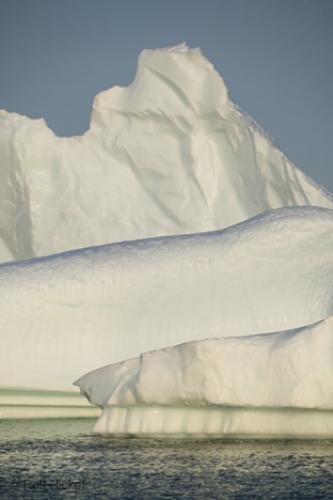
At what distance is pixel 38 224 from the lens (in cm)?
1667

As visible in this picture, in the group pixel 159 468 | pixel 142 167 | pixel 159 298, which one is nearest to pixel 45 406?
pixel 159 298

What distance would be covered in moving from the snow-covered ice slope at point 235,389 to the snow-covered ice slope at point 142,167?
7015 mm

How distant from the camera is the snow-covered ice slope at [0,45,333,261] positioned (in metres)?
16.4

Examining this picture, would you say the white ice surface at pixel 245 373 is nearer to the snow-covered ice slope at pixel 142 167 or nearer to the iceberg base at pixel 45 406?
the iceberg base at pixel 45 406

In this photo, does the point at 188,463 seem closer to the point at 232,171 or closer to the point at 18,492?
the point at 18,492

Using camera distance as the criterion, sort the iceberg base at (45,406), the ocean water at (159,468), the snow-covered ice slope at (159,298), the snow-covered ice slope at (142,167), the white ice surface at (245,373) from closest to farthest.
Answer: the ocean water at (159,468), the white ice surface at (245,373), the iceberg base at (45,406), the snow-covered ice slope at (159,298), the snow-covered ice slope at (142,167)

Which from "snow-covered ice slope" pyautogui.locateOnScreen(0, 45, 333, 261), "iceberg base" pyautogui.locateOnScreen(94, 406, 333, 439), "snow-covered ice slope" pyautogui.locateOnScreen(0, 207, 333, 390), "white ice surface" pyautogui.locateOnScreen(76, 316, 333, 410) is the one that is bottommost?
"iceberg base" pyautogui.locateOnScreen(94, 406, 333, 439)

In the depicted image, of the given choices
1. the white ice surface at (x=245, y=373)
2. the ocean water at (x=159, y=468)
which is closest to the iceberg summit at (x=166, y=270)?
the white ice surface at (x=245, y=373)

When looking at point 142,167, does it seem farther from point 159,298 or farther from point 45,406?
point 45,406

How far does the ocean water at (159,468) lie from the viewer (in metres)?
7.45

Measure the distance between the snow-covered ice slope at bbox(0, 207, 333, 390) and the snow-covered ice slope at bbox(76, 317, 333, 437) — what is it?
5.66ft

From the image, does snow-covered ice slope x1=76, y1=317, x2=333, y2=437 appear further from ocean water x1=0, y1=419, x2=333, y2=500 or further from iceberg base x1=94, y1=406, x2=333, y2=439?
ocean water x1=0, y1=419, x2=333, y2=500

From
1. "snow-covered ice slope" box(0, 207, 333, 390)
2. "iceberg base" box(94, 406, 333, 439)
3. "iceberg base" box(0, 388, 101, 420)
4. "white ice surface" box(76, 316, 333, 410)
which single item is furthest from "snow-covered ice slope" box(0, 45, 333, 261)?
"white ice surface" box(76, 316, 333, 410)

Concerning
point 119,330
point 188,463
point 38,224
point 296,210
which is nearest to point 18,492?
point 188,463
